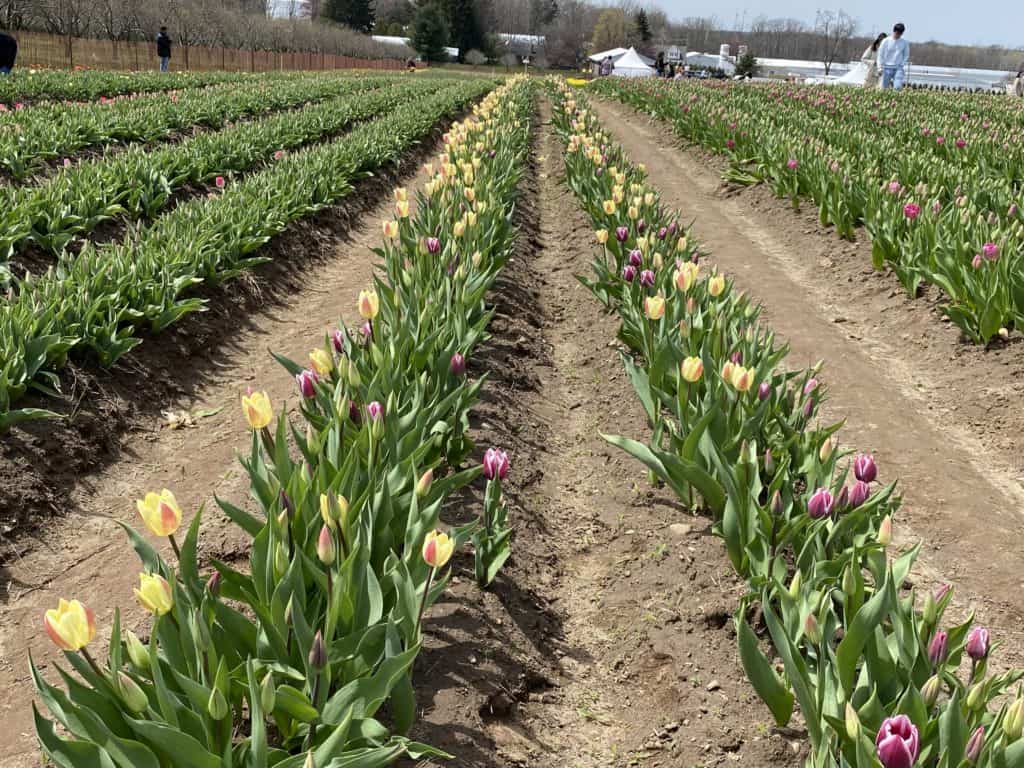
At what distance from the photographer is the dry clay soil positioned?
2.54 metres

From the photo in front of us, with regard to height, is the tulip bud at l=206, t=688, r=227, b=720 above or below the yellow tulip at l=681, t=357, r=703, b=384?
below

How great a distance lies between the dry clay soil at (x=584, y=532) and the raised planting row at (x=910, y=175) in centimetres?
36

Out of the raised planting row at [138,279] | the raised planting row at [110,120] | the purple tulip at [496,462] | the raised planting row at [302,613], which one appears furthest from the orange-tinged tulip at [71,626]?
the raised planting row at [110,120]

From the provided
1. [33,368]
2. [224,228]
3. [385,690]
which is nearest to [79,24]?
[224,228]

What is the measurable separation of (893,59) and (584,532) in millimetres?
23683

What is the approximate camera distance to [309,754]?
156 centimetres

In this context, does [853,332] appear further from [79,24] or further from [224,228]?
[79,24]

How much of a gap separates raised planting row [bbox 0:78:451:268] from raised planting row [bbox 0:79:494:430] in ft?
1.23

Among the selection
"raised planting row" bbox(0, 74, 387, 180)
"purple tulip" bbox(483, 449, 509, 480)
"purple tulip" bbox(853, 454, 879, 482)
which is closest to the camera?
"purple tulip" bbox(853, 454, 879, 482)

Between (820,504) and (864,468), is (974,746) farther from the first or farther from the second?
(864,468)

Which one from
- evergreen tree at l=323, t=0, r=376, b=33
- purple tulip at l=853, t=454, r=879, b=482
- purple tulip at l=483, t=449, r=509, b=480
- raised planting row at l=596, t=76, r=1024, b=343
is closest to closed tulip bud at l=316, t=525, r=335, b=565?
purple tulip at l=483, t=449, r=509, b=480

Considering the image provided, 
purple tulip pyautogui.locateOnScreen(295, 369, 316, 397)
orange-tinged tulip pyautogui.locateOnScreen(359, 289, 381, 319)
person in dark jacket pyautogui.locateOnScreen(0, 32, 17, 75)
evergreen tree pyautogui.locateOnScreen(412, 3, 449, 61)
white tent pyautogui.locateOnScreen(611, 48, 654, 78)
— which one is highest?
evergreen tree pyautogui.locateOnScreen(412, 3, 449, 61)

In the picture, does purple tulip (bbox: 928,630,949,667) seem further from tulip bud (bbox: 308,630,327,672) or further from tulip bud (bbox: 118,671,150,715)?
tulip bud (bbox: 118,671,150,715)

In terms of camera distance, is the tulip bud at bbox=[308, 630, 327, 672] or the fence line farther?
the fence line
